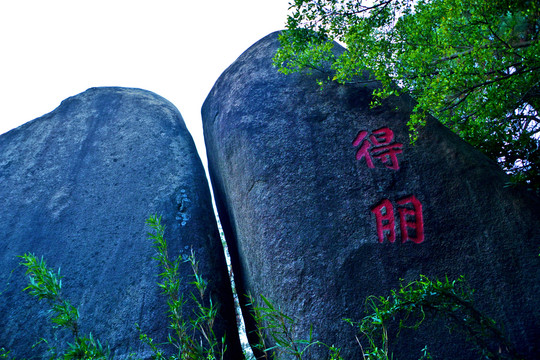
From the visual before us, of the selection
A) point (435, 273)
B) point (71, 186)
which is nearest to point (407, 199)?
point (435, 273)

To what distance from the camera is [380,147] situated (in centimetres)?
343

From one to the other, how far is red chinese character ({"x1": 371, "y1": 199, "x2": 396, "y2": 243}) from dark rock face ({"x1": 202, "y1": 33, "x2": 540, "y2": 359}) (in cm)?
1

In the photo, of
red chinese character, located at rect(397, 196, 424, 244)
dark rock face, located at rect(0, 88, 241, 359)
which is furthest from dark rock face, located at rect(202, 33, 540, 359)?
dark rock face, located at rect(0, 88, 241, 359)

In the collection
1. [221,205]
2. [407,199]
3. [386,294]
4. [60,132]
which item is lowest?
[386,294]

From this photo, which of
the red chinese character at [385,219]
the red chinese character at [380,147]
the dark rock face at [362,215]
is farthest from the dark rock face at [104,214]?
the red chinese character at [380,147]

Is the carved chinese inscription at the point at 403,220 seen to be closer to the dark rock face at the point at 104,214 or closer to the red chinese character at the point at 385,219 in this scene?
the red chinese character at the point at 385,219

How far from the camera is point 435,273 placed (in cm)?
277

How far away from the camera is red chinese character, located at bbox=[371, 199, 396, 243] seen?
2.98 meters

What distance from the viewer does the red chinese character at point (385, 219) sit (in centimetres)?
298

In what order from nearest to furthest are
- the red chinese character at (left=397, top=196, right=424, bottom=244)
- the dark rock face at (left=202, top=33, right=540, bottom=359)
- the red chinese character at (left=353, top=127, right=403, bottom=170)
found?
the dark rock face at (left=202, top=33, right=540, bottom=359)
the red chinese character at (left=397, top=196, right=424, bottom=244)
the red chinese character at (left=353, top=127, right=403, bottom=170)

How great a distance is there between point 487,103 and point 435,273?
193 cm

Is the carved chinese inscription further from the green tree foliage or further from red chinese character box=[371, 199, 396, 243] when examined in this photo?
the green tree foliage

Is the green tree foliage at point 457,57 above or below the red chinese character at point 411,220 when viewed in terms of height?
above

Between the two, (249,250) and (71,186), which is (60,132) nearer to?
(71,186)
